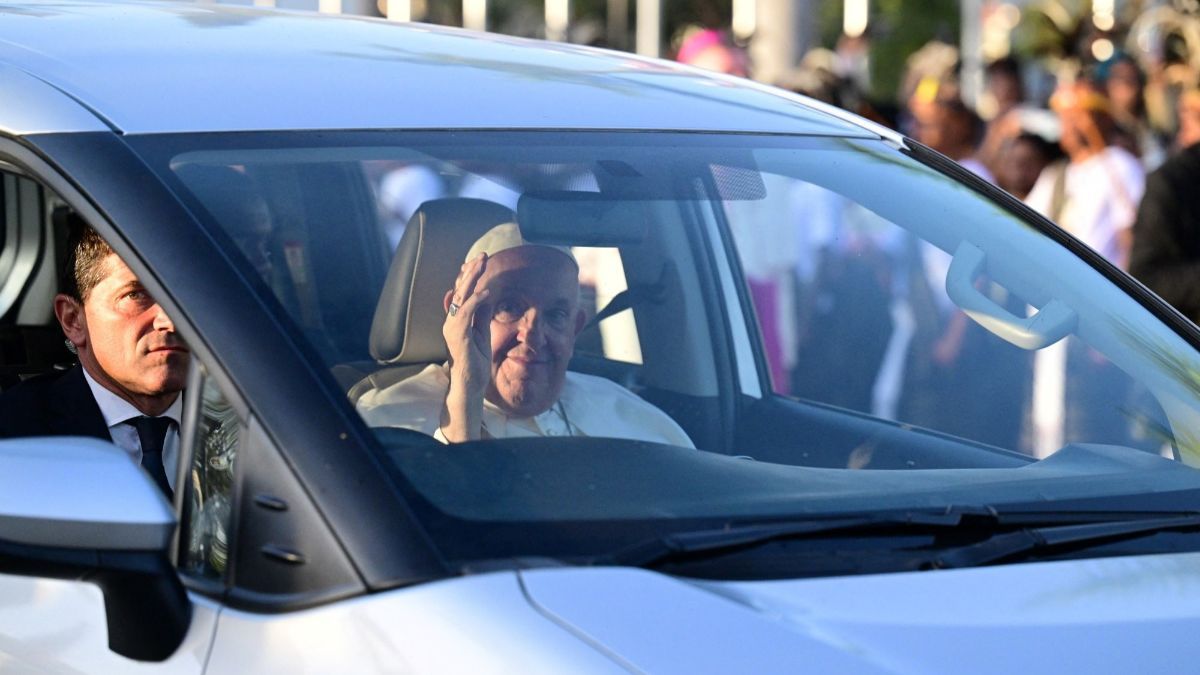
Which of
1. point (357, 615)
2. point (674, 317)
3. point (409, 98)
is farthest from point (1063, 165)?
point (357, 615)

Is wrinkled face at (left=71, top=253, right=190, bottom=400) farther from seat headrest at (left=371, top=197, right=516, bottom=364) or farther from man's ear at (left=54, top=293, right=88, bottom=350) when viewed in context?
seat headrest at (left=371, top=197, right=516, bottom=364)

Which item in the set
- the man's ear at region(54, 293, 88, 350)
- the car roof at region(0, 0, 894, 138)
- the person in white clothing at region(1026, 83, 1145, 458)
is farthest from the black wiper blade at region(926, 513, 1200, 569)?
the person in white clothing at region(1026, 83, 1145, 458)

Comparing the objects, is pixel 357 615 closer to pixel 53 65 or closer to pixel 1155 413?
pixel 53 65

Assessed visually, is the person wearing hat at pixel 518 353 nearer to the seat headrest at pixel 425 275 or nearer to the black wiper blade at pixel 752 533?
the seat headrest at pixel 425 275

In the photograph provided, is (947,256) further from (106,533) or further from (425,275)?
(106,533)

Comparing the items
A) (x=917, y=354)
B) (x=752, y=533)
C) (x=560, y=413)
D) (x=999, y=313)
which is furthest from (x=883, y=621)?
(x=917, y=354)

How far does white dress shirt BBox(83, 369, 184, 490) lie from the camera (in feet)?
9.28

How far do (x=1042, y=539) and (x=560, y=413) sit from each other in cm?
64

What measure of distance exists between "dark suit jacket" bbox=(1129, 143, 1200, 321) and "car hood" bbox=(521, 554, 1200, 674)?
13.2 ft

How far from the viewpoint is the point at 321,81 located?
7.93 feet

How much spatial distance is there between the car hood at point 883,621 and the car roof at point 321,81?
779 millimetres

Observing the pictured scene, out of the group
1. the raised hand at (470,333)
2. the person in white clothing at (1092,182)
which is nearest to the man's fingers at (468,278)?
the raised hand at (470,333)

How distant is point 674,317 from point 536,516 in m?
1.13

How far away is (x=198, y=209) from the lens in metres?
2.12
